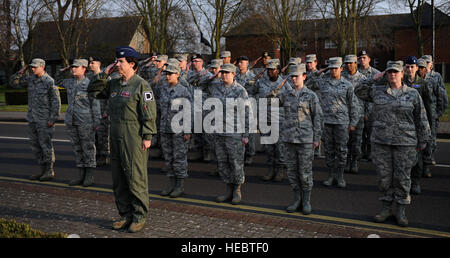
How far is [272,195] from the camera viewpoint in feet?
23.5

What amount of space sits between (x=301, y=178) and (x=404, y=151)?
4.70 feet

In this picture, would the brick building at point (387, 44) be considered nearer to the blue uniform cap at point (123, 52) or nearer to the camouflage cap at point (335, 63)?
the camouflage cap at point (335, 63)

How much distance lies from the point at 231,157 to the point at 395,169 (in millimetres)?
2400

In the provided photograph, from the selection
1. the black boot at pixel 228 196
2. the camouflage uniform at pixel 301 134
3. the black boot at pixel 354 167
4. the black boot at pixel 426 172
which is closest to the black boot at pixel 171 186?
the black boot at pixel 228 196

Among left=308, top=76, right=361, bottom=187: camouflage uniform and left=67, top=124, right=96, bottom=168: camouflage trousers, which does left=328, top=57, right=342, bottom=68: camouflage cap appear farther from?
left=67, top=124, right=96, bottom=168: camouflage trousers

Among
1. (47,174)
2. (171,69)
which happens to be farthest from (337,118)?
(47,174)

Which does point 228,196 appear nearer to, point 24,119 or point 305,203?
point 305,203

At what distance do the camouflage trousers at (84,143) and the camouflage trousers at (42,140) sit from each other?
57 cm

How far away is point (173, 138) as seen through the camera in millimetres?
7074

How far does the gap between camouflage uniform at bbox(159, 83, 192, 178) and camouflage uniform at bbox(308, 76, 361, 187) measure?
2684mm

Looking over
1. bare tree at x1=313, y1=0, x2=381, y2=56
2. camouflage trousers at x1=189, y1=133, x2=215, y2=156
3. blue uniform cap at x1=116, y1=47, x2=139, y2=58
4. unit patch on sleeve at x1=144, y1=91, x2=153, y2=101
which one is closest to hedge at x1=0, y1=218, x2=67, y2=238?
unit patch on sleeve at x1=144, y1=91, x2=153, y2=101
